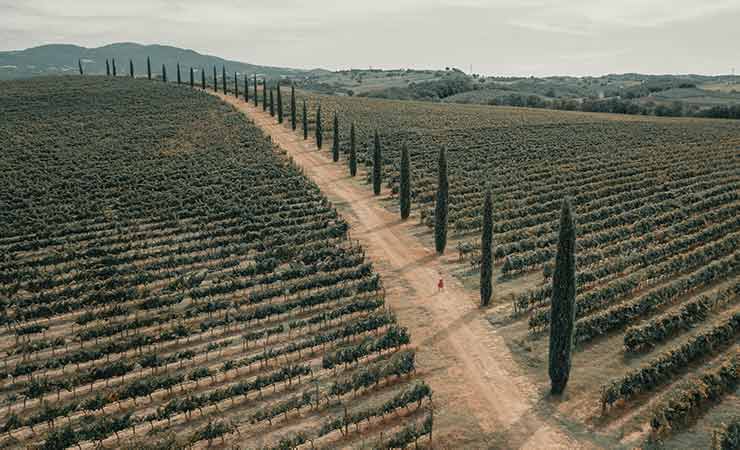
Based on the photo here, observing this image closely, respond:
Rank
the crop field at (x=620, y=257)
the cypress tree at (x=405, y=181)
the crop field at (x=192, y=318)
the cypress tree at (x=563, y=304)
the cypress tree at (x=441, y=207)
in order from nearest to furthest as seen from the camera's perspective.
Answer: the crop field at (x=192, y=318) → the crop field at (x=620, y=257) → the cypress tree at (x=563, y=304) → the cypress tree at (x=441, y=207) → the cypress tree at (x=405, y=181)

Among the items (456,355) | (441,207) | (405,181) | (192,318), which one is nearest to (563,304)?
(456,355)

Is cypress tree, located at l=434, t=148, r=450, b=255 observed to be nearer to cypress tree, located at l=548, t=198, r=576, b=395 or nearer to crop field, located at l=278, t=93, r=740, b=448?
crop field, located at l=278, t=93, r=740, b=448

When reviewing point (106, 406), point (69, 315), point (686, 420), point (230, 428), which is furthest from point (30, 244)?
point (686, 420)

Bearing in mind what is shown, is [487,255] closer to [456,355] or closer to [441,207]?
[456,355]

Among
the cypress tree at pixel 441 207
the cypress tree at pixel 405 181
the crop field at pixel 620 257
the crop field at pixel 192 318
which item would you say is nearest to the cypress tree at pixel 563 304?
the crop field at pixel 620 257

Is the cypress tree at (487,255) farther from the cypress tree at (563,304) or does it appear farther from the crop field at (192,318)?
the cypress tree at (563,304)
